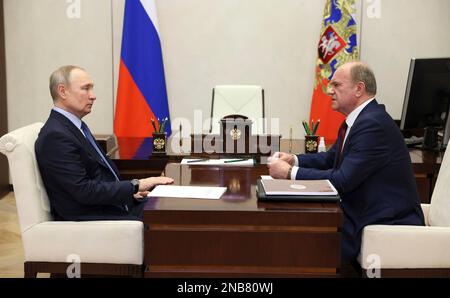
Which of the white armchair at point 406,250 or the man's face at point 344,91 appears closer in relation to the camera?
the white armchair at point 406,250

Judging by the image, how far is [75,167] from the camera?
2.24 meters

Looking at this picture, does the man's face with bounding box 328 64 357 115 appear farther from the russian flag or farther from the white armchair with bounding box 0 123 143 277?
the russian flag

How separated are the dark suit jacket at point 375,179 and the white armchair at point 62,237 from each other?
86 cm

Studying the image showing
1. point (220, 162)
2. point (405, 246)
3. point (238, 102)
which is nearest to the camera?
point (405, 246)

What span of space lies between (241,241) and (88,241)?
0.62 metres

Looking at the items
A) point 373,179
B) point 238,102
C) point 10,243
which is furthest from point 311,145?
point 10,243

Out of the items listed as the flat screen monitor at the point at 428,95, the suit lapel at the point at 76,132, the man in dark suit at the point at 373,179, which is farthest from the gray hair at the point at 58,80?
the flat screen monitor at the point at 428,95

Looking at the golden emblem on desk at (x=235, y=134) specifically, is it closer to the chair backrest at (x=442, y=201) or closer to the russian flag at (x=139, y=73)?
the chair backrest at (x=442, y=201)

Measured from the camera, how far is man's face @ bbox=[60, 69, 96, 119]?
245 cm

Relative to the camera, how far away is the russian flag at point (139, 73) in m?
4.92

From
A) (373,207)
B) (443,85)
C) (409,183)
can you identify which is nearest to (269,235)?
(373,207)

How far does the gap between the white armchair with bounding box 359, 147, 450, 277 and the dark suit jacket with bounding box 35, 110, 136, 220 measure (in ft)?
3.29

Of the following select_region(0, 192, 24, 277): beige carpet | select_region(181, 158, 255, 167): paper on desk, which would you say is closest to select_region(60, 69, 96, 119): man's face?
select_region(181, 158, 255, 167): paper on desk

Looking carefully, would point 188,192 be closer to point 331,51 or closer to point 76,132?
point 76,132
